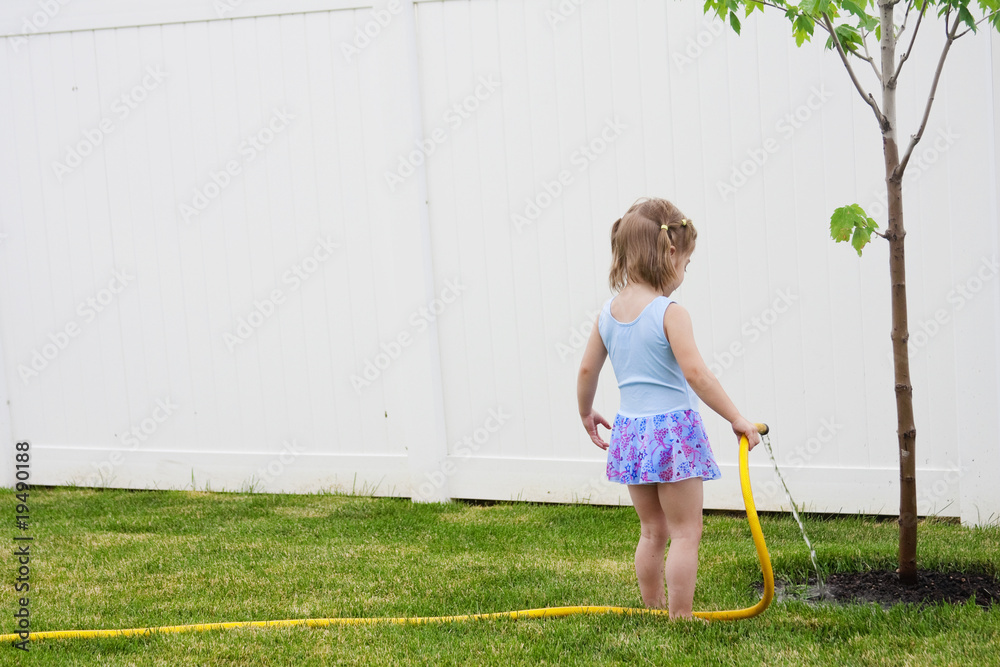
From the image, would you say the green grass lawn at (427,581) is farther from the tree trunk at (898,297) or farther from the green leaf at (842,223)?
the green leaf at (842,223)

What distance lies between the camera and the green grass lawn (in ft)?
8.98

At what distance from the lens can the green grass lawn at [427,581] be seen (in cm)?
274

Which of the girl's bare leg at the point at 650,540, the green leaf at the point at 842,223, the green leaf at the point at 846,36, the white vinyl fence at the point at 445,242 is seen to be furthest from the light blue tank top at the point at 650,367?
the white vinyl fence at the point at 445,242

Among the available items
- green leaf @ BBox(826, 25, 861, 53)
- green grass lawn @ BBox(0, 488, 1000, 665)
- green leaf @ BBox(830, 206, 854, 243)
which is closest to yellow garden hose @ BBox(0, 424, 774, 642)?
green grass lawn @ BBox(0, 488, 1000, 665)

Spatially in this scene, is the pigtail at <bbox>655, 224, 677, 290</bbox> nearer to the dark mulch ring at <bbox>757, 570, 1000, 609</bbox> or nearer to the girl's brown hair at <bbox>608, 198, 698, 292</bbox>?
the girl's brown hair at <bbox>608, 198, 698, 292</bbox>

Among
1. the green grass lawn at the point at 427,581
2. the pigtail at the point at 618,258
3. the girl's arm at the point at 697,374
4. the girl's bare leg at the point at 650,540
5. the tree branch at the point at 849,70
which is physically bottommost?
the green grass lawn at the point at 427,581

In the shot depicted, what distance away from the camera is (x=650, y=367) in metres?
2.82

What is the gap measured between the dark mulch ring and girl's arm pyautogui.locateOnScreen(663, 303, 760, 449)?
0.82m

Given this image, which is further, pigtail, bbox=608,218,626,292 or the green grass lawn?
pigtail, bbox=608,218,626,292

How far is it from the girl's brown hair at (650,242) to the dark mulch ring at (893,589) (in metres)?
1.18

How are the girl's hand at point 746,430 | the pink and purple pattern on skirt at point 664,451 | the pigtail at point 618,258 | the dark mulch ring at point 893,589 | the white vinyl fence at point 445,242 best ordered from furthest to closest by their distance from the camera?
1. the white vinyl fence at point 445,242
2. the dark mulch ring at point 893,589
3. the pigtail at point 618,258
4. the pink and purple pattern on skirt at point 664,451
5. the girl's hand at point 746,430

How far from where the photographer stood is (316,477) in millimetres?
5066

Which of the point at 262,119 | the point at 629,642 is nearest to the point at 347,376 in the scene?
the point at 262,119

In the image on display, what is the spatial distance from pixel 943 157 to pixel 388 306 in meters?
2.55
